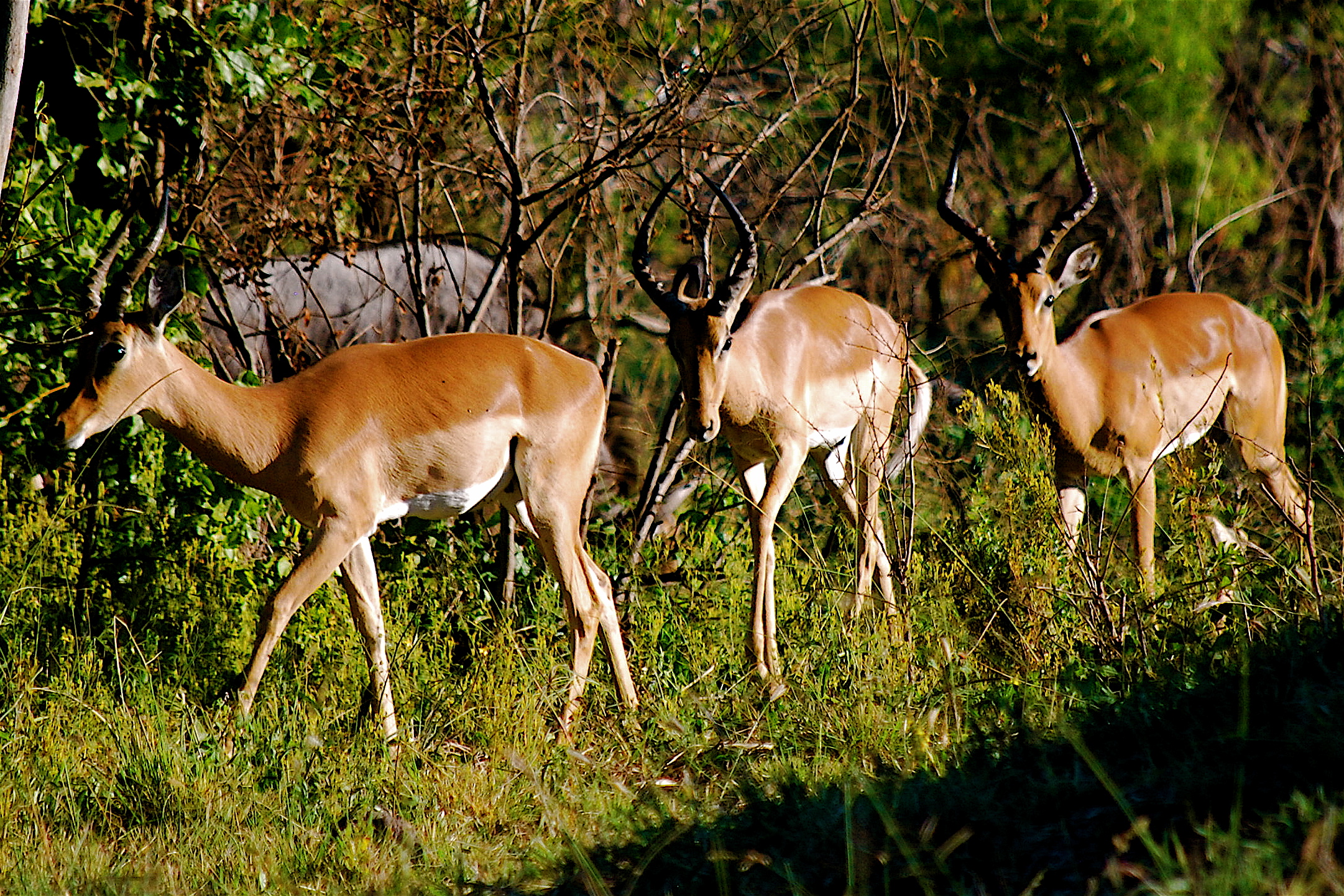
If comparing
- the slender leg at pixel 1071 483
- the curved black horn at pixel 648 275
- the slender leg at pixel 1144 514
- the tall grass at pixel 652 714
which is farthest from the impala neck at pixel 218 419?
the slender leg at pixel 1071 483

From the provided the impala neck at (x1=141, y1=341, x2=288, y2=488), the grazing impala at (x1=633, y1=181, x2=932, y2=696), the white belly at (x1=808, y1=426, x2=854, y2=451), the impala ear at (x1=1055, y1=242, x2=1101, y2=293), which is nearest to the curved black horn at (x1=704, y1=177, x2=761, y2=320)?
the grazing impala at (x1=633, y1=181, x2=932, y2=696)

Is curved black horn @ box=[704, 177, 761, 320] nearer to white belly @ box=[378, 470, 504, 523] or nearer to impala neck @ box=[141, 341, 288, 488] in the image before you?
white belly @ box=[378, 470, 504, 523]

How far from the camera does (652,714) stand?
4.96m

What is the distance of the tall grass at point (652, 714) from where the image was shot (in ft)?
9.90

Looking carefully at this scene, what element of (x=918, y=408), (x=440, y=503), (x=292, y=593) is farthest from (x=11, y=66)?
(x=918, y=408)

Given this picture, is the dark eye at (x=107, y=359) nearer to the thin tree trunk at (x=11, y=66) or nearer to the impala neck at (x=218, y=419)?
the impala neck at (x=218, y=419)

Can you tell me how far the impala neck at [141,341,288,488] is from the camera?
15.6 feet

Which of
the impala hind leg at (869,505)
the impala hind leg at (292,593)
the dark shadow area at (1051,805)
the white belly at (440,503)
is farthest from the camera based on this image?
the impala hind leg at (869,505)

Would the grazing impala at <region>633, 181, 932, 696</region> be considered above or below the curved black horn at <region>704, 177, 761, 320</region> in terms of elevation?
below

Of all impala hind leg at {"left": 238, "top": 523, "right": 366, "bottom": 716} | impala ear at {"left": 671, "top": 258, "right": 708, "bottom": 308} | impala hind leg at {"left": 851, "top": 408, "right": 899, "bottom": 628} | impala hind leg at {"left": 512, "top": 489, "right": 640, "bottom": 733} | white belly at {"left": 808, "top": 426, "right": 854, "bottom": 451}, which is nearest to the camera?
impala hind leg at {"left": 238, "top": 523, "right": 366, "bottom": 716}

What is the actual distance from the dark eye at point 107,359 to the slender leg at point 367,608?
1035 mm

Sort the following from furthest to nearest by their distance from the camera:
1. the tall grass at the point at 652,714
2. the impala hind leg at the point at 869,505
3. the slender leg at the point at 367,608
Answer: the impala hind leg at the point at 869,505 → the slender leg at the point at 367,608 → the tall grass at the point at 652,714

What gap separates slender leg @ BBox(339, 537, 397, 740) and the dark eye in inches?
40.7

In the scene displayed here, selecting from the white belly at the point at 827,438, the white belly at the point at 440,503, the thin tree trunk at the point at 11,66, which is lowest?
the white belly at the point at 440,503
